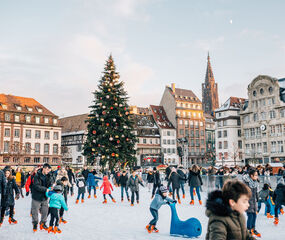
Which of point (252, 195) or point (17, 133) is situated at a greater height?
point (17, 133)

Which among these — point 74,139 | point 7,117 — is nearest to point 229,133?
point 74,139

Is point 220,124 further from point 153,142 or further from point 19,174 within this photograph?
point 19,174

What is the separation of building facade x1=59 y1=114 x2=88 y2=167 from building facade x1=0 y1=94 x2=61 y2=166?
5.60 meters

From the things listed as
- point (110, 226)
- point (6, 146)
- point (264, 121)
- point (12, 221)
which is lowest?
point (110, 226)

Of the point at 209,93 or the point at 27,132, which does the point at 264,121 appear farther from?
the point at 209,93

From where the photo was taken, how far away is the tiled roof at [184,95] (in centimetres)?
7812

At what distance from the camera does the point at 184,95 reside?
7969cm

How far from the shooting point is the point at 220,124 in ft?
212

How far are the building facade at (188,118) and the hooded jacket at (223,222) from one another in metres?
72.3

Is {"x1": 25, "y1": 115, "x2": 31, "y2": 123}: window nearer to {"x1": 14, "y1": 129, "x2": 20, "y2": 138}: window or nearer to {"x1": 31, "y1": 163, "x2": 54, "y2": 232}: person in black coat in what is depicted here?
{"x1": 14, "y1": 129, "x2": 20, "y2": 138}: window

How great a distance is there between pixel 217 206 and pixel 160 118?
73.3m

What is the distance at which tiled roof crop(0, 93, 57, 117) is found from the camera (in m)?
58.1

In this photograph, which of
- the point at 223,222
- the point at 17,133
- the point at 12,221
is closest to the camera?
the point at 223,222

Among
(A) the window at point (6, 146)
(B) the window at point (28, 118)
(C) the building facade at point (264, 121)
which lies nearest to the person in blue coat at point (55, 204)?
(C) the building facade at point (264, 121)
